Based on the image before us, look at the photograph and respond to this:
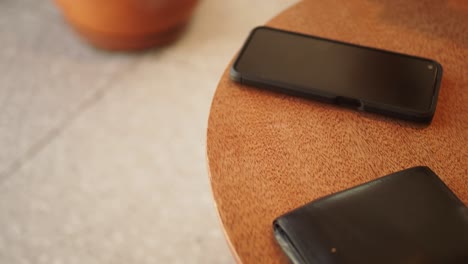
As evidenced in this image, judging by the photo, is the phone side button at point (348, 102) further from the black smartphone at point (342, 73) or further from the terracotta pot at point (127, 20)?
the terracotta pot at point (127, 20)

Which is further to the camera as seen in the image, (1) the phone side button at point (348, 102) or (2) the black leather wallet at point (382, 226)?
(1) the phone side button at point (348, 102)

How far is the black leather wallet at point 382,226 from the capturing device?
42cm

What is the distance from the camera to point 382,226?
0.44 meters

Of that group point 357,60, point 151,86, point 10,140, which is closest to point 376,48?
point 357,60

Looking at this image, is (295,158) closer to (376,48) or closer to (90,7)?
(376,48)

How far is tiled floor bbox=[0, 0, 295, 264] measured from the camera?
1.08 m

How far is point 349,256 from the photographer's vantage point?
0.42 meters

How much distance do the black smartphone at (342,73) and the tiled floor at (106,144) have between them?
0.42 m

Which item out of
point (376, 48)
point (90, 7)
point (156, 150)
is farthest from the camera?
point (90, 7)

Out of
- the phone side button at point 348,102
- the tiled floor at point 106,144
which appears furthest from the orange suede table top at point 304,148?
the tiled floor at point 106,144

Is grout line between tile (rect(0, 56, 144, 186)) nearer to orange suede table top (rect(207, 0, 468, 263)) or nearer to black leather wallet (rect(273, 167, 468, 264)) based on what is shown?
orange suede table top (rect(207, 0, 468, 263))

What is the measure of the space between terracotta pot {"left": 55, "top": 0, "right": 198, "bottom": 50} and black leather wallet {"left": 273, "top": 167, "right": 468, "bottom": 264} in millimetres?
1096

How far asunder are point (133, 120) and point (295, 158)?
91 cm

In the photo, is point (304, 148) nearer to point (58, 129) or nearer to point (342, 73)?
point (342, 73)
